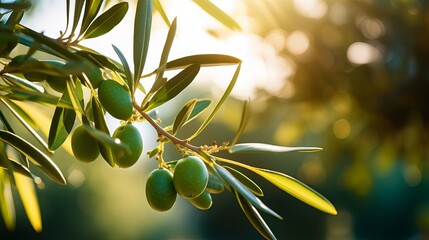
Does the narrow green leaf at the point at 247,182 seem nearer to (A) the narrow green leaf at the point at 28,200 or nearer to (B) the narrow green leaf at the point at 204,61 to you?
(B) the narrow green leaf at the point at 204,61

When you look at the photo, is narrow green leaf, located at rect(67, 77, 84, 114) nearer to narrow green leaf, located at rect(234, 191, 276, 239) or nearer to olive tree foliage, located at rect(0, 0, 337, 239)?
olive tree foliage, located at rect(0, 0, 337, 239)

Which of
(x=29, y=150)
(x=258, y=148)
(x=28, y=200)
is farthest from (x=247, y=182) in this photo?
(x=28, y=200)

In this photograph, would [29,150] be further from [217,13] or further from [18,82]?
[217,13]

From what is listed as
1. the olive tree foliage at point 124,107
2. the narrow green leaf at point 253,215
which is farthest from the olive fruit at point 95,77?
the narrow green leaf at point 253,215

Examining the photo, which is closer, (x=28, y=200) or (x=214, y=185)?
(x=214, y=185)

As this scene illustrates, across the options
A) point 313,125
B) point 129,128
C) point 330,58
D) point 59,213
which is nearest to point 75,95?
point 129,128

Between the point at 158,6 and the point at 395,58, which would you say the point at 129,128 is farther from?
the point at 395,58
